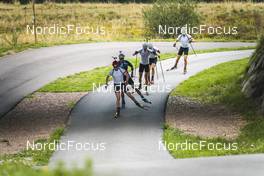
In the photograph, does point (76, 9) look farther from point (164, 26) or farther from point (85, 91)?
point (85, 91)

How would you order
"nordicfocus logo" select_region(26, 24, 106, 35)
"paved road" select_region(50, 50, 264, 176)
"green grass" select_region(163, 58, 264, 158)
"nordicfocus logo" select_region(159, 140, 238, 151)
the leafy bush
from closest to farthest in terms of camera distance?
"paved road" select_region(50, 50, 264, 176), "green grass" select_region(163, 58, 264, 158), "nordicfocus logo" select_region(159, 140, 238, 151), the leafy bush, "nordicfocus logo" select_region(26, 24, 106, 35)

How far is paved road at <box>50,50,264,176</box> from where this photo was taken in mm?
12359

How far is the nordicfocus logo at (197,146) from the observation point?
16.0 metres

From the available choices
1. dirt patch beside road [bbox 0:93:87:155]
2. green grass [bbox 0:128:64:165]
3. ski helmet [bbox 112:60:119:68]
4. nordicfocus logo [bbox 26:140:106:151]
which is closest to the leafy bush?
dirt patch beside road [bbox 0:93:87:155]

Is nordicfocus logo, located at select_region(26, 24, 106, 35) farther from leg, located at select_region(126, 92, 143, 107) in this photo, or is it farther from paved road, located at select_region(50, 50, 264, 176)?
leg, located at select_region(126, 92, 143, 107)

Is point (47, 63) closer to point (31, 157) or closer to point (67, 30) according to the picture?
point (67, 30)

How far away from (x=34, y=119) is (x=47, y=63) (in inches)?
488

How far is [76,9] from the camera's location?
64250 millimetres

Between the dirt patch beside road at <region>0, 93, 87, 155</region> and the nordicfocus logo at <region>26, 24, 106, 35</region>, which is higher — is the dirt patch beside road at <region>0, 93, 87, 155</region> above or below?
below

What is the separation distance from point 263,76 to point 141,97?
4732 millimetres

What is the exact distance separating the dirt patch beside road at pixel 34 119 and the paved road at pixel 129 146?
62 centimetres

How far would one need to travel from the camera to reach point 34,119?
20344 mm

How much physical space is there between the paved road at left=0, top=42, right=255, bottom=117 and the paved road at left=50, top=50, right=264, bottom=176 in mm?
4005

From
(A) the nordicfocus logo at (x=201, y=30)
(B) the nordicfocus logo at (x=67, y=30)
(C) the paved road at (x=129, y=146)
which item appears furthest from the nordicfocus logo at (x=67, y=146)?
(B) the nordicfocus logo at (x=67, y=30)
